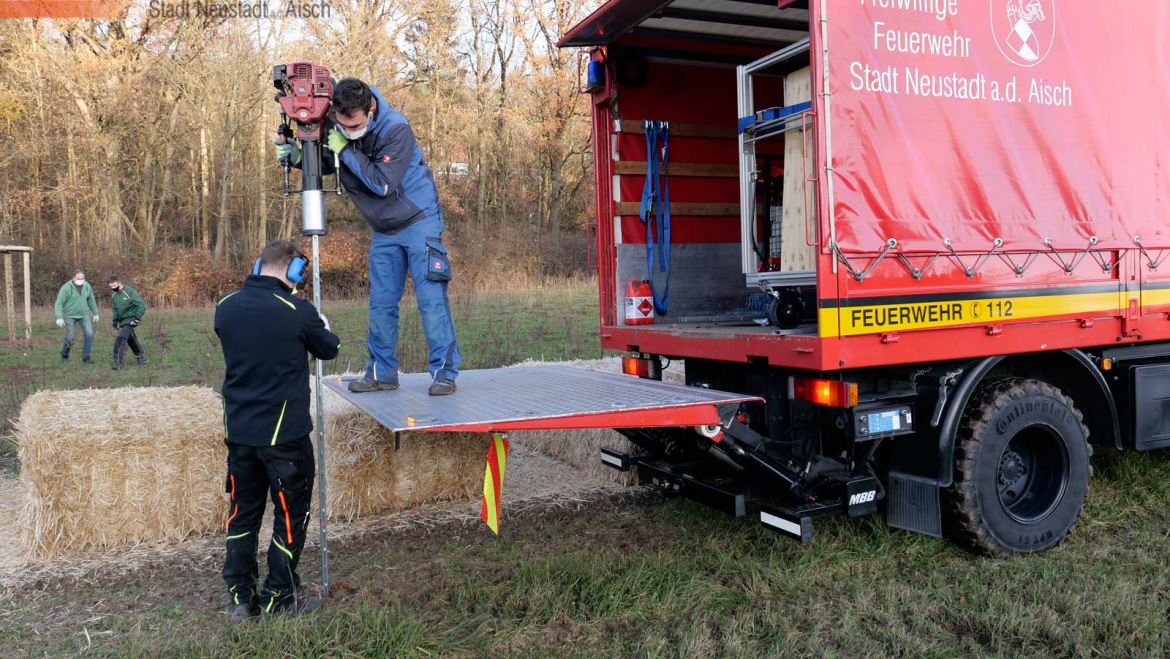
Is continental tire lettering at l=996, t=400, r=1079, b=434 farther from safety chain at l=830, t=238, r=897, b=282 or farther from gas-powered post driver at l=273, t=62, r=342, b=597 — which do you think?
gas-powered post driver at l=273, t=62, r=342, b=597

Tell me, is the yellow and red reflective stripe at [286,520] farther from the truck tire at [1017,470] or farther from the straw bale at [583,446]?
the truck tire at [1017,470]

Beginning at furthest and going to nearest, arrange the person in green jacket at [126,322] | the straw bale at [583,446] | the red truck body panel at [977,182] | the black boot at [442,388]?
the person in green jacket at [126,322] < the straw bale at [583,446] < the black boot at [442,388] < the red truck body panel at [977,182]

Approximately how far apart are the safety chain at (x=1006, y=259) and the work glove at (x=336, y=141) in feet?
7.99

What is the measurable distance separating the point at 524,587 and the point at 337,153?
233 centimetres

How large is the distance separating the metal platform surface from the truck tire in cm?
122

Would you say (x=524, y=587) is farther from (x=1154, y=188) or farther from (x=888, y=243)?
(x=1154, y=188)

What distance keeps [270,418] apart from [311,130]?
138 centimetres

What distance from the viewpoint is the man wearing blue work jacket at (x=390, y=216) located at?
4.29 m

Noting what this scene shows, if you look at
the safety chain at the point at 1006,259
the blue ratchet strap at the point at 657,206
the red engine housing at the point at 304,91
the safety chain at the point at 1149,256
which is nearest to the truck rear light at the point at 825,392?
the safety chain at the point at 1006,259

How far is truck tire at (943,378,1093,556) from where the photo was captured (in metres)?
4.21

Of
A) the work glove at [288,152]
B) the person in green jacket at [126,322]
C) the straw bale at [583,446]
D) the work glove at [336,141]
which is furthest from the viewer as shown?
the person in green jacket at [126,322]

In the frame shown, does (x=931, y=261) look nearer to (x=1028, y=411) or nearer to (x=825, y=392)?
(x=825, y=392)

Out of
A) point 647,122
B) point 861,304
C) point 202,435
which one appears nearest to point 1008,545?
point 861,304

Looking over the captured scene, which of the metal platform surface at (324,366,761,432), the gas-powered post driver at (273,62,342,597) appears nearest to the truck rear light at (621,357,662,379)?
the metal platform surface at (324,366,761,432)
